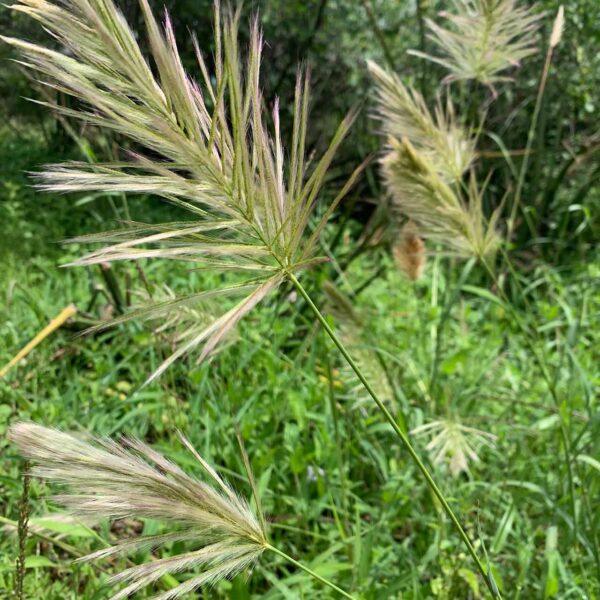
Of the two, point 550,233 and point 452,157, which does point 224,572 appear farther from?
point 550,233

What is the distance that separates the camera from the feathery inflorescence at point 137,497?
77 cm

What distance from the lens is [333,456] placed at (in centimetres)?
203

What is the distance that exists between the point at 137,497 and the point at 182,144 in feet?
1.27

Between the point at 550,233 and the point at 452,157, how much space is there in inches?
139

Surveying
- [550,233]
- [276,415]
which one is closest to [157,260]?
[276,415]

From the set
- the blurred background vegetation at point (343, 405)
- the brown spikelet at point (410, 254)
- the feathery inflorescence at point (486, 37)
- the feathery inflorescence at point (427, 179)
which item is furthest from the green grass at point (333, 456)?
the feathery inflorescence at point (486, 37)

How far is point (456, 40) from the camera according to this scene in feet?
6.68

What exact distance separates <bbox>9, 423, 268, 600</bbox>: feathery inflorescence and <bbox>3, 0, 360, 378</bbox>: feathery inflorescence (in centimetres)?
13

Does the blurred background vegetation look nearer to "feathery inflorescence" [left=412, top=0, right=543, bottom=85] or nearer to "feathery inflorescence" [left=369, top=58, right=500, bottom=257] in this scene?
"feathery inflorescence" [left=412, top=0, right=543, bottom=85]

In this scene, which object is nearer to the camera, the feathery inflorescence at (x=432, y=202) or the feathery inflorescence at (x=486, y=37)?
the feathery inflorescence at (x=432, y=202)

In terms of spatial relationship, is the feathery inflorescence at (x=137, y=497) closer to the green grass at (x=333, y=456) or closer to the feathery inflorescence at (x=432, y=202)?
the green grass at (x=333, y=456)

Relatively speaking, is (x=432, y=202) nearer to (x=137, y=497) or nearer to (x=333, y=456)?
(x=333, y=456)

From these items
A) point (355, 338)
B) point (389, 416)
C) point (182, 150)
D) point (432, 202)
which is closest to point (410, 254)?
point (355, 338)

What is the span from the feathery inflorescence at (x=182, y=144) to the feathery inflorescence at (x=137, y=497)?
0.42 ft
